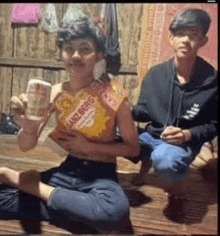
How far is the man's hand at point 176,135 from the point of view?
3.29ft

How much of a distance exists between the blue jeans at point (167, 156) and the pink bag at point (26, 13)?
416 millimetres

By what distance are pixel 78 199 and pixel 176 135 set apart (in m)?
0.31

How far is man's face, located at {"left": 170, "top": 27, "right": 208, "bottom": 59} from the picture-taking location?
3.20 feet

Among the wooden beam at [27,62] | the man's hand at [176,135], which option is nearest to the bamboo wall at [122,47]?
the wooden beam at [27,62]

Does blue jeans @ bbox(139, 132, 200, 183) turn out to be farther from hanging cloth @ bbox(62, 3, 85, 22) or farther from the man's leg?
hanging cloth @ bbox(62, 3, 85, 22)

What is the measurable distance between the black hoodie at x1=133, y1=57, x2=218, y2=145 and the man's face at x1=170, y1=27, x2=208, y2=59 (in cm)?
3

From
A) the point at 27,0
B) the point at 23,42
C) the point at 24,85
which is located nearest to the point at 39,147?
the point at 24,85

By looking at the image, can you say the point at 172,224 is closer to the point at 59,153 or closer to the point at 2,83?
the point at 59,153

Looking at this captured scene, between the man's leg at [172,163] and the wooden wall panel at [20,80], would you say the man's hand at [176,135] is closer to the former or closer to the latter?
the man's leg at [172,163]

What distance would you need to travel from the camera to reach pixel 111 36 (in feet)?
3.26

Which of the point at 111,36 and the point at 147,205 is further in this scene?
the point at 147,205

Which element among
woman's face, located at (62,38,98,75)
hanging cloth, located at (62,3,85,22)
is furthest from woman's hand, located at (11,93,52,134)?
hanging cloth, located at (62,3,85,22)

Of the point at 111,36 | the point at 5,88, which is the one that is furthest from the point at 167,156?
the point at 5,88

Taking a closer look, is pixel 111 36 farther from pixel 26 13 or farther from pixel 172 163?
pixel 172 163
